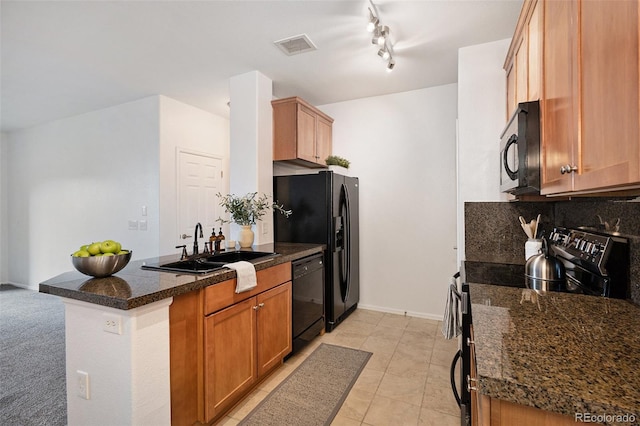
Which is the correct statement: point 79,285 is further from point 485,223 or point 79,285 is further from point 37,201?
point 37,201

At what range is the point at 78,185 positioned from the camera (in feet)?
14.6

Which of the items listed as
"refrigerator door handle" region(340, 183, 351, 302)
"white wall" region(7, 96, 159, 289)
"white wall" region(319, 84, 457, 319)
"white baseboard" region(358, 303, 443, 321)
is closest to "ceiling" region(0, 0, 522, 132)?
"white wall" region(319, 84, 457, 319)

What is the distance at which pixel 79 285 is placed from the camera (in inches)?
59.2

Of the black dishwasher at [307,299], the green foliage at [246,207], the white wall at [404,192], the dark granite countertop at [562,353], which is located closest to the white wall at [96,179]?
the green foliage at [246,207]

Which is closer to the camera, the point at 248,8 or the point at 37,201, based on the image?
the point at 248,8

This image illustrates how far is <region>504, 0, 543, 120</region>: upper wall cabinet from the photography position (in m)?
1.44

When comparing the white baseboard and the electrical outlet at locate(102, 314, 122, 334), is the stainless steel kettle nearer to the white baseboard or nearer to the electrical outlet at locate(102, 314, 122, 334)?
the electrical outlet at locate(102, 314, 122, 334)

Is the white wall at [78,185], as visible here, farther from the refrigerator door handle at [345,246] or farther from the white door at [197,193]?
the refrigerator door handle at [345,246]

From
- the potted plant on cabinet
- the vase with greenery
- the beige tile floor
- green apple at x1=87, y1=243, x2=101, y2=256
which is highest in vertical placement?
the potted plant on cabinet

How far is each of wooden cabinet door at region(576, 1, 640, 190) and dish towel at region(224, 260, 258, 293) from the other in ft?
5.44

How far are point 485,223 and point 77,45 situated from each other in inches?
140

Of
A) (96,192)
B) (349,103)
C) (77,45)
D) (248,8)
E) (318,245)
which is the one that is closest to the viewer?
(248,8)

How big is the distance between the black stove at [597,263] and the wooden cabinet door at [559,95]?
341mm

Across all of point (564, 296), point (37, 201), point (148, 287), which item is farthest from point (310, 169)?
point (37, 201)
